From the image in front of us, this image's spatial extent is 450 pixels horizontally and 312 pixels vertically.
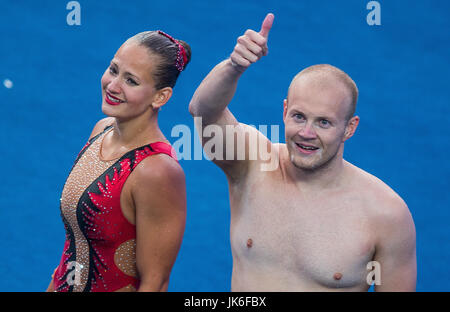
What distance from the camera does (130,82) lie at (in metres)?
2.01

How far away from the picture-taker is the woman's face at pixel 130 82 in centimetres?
200

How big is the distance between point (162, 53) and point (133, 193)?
0.43 metres

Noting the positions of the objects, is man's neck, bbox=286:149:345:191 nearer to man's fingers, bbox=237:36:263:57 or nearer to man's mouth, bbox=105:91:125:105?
man's fingers, bbox=237:36:263:57

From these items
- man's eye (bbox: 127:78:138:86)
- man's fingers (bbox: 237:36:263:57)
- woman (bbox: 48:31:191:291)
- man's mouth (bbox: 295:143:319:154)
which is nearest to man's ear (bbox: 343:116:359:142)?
man's mouth (bbox: 295:143:319:154)

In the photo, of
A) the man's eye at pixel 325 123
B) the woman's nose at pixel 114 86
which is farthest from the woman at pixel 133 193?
the man's eye at pixel 325 123

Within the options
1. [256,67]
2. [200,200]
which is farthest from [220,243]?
[256,67]

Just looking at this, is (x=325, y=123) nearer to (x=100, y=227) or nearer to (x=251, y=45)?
(x=251, y=45)

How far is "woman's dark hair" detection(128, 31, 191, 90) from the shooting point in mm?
2023

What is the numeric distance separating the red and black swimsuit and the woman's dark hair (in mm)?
194

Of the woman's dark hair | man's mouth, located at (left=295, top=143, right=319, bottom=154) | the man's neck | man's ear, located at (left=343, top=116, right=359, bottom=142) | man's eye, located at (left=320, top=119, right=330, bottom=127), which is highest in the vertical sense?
the woman's dark hair

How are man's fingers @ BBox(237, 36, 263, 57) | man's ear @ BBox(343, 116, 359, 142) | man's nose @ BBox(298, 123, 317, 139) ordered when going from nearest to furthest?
man's fingers @ BBox(237, 36, 263, 57)
man's nose @ BBox(298, 123, 317, 139)
man's ear @ BBox(343, 116, 359, 142)

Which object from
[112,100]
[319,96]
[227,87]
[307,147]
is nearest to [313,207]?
[307,147]

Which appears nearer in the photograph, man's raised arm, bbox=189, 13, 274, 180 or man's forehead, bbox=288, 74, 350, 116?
man's raised arm, bbox=189, 13, 274, 180
